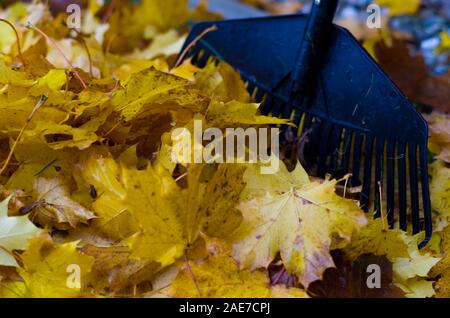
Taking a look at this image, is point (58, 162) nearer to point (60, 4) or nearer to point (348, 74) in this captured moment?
point (348, 74)

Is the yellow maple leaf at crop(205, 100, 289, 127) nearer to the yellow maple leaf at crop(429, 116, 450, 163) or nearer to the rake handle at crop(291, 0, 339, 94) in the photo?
the rake handle at crop(291, 0, 339, 94)

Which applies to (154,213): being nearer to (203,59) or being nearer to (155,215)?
(155,215)

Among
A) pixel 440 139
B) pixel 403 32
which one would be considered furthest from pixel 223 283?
pixel 403 32

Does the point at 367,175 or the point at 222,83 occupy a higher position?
the point at 222,83

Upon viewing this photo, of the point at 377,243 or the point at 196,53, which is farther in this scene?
the point at 196,53

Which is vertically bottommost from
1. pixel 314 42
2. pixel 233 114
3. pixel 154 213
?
pixel 154 213

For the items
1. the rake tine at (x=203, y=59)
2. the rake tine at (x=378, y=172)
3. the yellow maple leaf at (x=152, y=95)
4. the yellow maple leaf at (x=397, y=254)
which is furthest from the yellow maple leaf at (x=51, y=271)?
the rake tine at (x=203, y=59)

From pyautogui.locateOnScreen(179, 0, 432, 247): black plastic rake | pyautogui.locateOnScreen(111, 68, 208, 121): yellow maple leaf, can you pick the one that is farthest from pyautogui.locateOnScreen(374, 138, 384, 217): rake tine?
pyautogui.locateOnScreen(111, 68, 208, 121): yellow maple leaf
